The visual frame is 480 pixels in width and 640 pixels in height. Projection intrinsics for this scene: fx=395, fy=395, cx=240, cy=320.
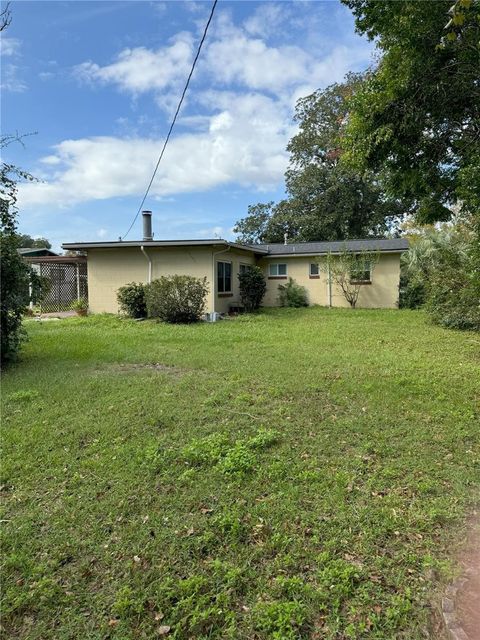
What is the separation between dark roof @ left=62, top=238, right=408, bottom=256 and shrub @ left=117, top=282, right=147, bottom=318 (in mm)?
1424

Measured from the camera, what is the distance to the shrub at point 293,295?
16422 millimetres

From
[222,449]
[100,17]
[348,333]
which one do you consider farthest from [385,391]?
[100,17]

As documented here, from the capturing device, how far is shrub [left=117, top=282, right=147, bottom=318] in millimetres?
13055

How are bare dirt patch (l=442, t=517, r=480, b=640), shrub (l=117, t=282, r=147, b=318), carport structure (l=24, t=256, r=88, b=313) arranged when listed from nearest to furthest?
bare dirt patch (l=442, t=517, r=480, b=640) < shrub (l=117, t=282, r=147, b=318) < carport structure (l=24, t=256, r=88, b=313)

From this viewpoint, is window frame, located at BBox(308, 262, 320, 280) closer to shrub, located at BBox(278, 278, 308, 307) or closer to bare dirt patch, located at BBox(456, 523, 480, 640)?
shrub, located at BBox(278, 278, 308, 307)

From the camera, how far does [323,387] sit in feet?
17.2

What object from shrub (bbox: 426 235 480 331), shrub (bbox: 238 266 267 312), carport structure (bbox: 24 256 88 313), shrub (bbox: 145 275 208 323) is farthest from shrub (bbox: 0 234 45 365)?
carport structure (bbox: 24 256 88 313)

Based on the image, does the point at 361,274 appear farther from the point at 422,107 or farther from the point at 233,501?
the point at 233,501

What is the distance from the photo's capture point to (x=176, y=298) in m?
11.7

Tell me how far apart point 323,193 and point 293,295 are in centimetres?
1165

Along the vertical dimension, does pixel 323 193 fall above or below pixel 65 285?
above

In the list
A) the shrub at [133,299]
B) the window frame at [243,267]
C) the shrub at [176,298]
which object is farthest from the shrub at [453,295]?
the shrub at [133,299]

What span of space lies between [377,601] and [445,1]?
5347mm

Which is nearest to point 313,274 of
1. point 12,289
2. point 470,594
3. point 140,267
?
point 140,267
